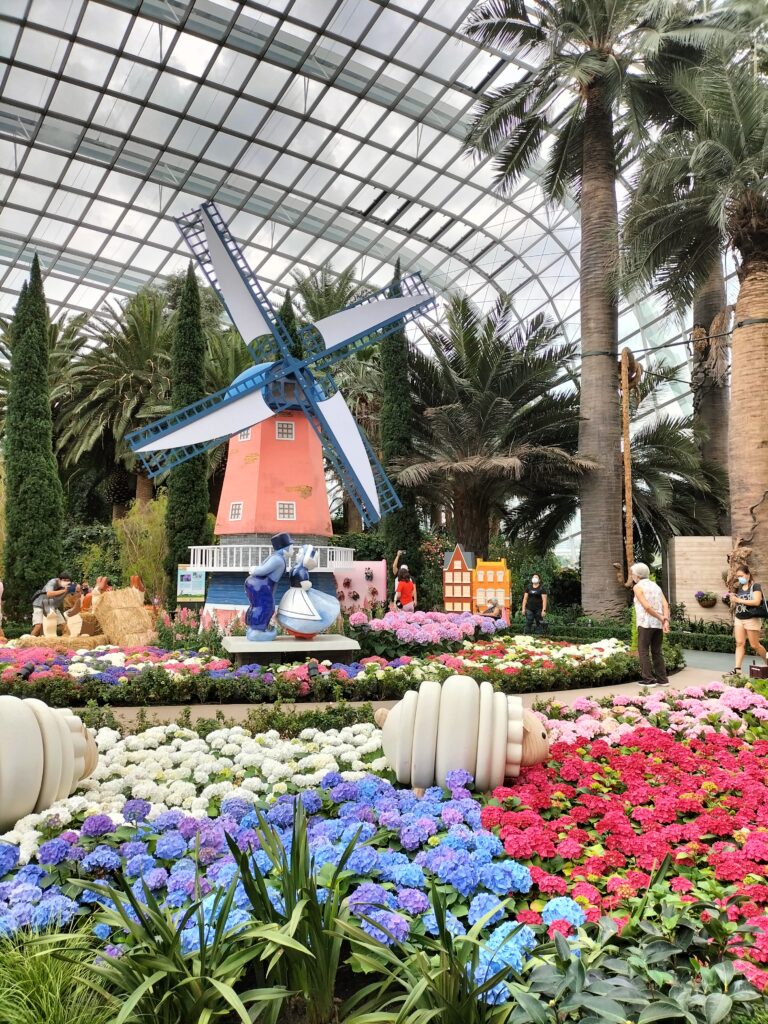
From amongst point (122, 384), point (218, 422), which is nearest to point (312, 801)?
point (218, 422)

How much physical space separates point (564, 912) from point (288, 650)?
22.9ft

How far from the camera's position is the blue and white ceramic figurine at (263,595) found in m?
9.59

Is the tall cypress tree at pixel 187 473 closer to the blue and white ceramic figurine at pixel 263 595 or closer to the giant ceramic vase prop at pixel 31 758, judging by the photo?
the blue and white ceramic figurine at pixel 263 595

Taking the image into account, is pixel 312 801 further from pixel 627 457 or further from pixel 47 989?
pixel 627 457

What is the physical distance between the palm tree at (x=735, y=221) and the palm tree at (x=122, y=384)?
15.9 m

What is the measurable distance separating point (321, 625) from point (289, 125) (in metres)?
21.3

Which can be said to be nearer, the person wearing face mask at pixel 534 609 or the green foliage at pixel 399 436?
the person wearing face mask at pixel 534 609

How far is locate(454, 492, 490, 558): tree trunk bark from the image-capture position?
63.0 feet

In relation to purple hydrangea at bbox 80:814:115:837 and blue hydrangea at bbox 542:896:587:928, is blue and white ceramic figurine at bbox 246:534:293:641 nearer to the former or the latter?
purple hydrangea at bbox 80:814:115:837

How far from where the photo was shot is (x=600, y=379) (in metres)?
16.9

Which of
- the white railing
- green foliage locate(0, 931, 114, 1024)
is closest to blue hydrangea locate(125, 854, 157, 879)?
green foliage locate(0, 931, 114, 1024)

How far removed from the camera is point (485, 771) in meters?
3.98

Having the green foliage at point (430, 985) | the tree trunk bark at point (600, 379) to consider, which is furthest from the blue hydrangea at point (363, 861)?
the tree trunk bark at point (600, 379)

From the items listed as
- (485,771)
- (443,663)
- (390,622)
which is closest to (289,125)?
(390,622)
